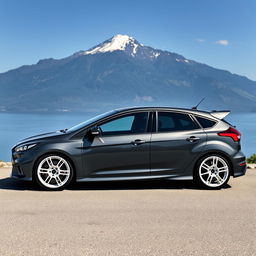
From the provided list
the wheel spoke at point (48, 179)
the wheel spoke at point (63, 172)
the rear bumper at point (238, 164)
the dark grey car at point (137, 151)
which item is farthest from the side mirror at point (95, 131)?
the rear bumper at point (238, 164)

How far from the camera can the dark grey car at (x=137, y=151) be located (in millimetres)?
6941

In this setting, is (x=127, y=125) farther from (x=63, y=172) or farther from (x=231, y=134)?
(x=231, y=134)

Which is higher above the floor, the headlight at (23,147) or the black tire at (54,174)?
the headlight at (23,147)

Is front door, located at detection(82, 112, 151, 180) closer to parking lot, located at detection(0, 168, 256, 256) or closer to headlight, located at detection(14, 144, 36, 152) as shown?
parking lot, located at detection(0, 168, 256, 256)

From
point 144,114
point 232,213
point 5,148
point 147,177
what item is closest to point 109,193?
Answer: point 147,177

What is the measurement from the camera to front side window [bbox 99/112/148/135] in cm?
712

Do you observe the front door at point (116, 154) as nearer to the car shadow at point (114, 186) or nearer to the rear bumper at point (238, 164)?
the car shadow at point (114, 186)

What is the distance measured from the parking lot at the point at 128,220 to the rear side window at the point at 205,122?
3.38 ft

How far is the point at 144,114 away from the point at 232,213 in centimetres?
235

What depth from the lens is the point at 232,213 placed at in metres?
5.54

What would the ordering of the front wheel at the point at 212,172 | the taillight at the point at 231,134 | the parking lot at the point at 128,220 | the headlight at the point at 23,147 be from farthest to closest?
the taillight at the point at 231,134 < the front wheel at the point at 212,172 < the headlight at the point at 23,147 < the parking lot at the point at 128,220

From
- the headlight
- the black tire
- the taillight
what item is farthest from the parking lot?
the taillight

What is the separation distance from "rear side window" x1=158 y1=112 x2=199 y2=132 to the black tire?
5.10 feet

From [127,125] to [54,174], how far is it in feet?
4.49
